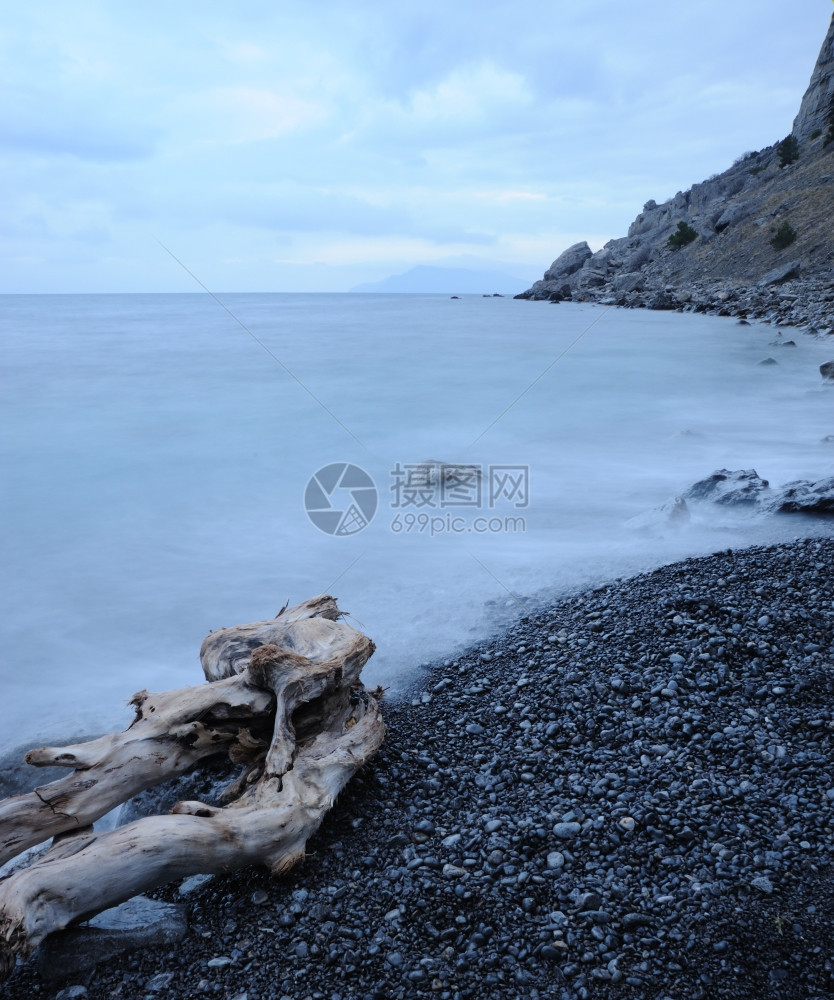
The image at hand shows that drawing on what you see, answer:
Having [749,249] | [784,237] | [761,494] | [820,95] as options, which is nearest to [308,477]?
[761,494]

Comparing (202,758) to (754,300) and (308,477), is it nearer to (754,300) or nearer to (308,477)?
(308,477)

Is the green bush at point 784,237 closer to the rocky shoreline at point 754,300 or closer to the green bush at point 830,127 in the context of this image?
the rocky shoreline at point 754,300

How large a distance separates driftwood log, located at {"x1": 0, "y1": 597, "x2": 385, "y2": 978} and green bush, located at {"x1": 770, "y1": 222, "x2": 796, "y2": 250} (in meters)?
35.4

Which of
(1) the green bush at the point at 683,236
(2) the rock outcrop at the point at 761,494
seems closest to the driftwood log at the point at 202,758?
(2) the rock outcrop at the point at 761,494

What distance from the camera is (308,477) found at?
9.50 meters

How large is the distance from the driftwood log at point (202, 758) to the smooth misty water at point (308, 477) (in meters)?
0.99

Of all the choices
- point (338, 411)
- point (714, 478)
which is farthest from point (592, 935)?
point (338, 411)

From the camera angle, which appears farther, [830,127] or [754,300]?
[830,127]

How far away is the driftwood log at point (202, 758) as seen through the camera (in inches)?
97.1

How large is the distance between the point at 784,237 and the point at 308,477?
31338mm

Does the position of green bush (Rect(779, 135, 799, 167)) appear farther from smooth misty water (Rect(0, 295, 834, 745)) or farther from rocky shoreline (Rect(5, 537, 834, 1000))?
rocky shoreline (Rect(5, 537, 834, 1000))

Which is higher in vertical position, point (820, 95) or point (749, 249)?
point (820, 95)

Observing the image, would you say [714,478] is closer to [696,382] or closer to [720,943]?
[720,943]

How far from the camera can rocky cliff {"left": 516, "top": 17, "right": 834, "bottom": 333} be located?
28.4 meters
